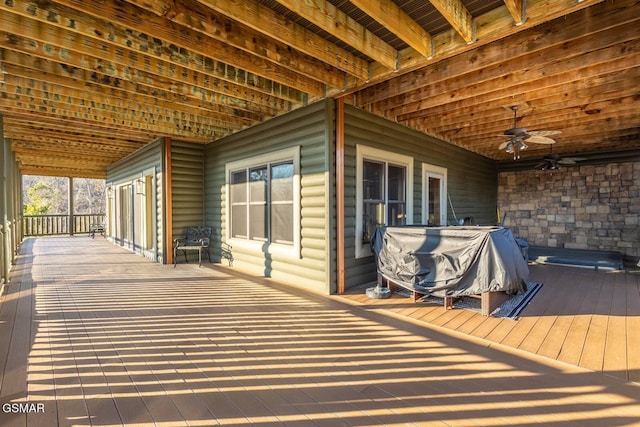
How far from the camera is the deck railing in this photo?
13031 mm

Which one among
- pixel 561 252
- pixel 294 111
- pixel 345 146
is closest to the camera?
pixel 345 146

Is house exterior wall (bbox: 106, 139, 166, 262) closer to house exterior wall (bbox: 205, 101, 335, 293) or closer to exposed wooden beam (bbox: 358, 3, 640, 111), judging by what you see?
house exterior wall (bbox: 205, 101, 335, 293)

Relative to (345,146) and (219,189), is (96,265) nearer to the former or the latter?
(219,189)

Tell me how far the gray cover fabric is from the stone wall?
561 centimetres

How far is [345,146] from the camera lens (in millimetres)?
4406

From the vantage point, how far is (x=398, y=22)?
263cm

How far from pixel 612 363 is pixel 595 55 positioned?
291 cm

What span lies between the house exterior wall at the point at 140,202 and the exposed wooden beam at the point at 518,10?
20.9 ft

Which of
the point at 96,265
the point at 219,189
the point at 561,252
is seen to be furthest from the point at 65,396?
the point at 561,252

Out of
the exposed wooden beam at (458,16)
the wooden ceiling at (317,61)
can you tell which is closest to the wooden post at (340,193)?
the wooden ceiling at (317,61)

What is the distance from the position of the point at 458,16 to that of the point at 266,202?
3802 millimetres

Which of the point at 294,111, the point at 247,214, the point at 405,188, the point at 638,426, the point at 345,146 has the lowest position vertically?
the point at 638,426

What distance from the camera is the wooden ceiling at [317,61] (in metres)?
2.54

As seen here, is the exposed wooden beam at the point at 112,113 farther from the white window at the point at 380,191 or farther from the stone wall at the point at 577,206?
the stone wall at the point at 577,206
